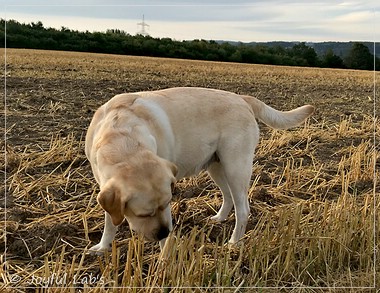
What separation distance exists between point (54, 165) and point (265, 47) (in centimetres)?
265

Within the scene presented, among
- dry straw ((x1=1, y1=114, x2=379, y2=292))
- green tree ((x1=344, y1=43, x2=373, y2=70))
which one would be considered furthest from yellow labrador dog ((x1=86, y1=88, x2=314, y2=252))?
green tree ((x1=344, y1=43, x2=373, y2=70))

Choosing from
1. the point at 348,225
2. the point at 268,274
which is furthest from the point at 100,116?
the point at 348,225

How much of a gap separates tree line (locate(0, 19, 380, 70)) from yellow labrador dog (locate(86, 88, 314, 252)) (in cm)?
139

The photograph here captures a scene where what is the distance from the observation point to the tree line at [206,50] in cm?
558

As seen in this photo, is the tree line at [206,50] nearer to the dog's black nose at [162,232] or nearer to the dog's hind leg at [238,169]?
the dog's hind leg at [238,169]

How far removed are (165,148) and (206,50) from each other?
2197mm

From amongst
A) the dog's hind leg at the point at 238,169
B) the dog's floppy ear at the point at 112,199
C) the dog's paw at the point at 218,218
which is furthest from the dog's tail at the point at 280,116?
the dog's floppy ear at the point at 112,199

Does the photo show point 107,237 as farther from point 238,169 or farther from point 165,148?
point 238,169

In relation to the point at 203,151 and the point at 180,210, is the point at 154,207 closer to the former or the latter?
the point at 203,151

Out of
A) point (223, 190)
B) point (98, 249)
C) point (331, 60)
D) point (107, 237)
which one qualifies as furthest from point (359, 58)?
point (98, 249)

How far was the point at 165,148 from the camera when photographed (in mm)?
3873

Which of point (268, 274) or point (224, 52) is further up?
point (224, 52)

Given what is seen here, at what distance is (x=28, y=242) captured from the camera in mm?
3871

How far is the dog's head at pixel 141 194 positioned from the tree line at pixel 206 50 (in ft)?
8.33
